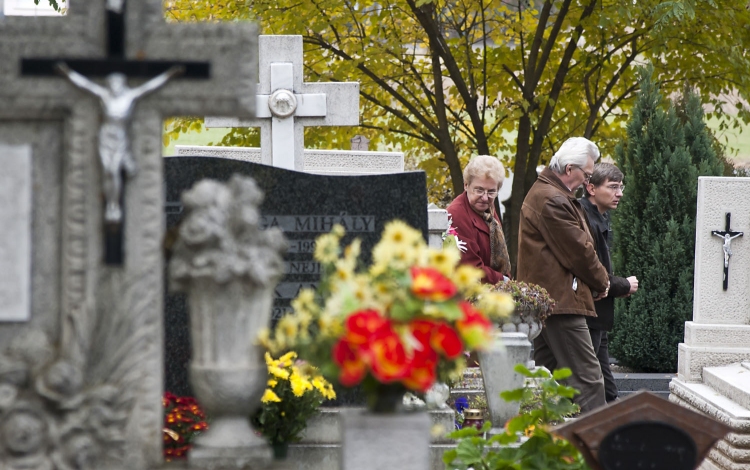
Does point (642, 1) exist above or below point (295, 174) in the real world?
above

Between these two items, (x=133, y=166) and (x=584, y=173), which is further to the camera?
(x=584, y=173)

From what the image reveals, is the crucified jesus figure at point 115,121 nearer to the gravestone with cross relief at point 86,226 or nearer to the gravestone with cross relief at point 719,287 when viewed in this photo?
the gravestone with cross relief at point 86,226

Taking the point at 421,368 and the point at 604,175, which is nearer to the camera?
the point at 421,368

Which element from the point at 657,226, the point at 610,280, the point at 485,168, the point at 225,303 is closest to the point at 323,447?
the point at 225,303

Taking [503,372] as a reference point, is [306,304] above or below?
above

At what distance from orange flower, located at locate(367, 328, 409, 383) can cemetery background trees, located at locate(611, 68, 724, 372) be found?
885 cm

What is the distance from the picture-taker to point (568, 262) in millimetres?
6941

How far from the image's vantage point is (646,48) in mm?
13680

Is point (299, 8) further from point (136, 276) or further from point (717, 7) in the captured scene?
point (136, 276)

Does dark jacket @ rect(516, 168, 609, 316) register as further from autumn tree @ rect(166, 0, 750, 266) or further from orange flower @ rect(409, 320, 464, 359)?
autumn tree @ rect(166, 0, 750, 266)

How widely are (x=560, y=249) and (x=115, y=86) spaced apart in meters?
3.79

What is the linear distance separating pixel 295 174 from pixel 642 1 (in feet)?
24.7

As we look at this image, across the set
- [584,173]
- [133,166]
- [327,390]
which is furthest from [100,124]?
[584,173]

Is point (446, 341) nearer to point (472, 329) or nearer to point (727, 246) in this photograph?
point (472, 329)
